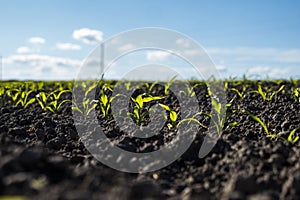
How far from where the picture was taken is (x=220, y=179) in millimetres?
2197

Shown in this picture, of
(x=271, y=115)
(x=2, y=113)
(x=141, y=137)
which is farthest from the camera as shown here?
(x=2, y=113)

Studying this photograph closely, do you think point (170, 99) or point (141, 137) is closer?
point (141, 137)

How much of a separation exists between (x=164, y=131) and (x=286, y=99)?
2.82 metres

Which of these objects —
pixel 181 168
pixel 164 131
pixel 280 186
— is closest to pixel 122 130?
pixel 164 131

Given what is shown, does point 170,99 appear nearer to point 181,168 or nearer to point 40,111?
point 40,111

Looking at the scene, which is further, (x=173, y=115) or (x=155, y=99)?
(x=155, y=99)

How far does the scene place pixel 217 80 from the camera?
23.6ft

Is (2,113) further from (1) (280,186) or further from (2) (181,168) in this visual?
(1) (280,186)

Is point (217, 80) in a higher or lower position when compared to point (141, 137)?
higher

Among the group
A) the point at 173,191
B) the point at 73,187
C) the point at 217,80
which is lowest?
the point at 173,191

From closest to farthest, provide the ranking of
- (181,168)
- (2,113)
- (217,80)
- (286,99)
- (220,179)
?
(220,179) < (181,168) < (2,113) < (286,99) < (217,80)

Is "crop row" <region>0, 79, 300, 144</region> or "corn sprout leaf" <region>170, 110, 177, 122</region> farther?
"crop row" <region>0, 79, 300, 144</region>

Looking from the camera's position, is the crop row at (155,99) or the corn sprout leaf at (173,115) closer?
the corn sprout leaf at (173,115)

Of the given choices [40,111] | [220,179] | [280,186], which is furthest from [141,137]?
[40,111]
